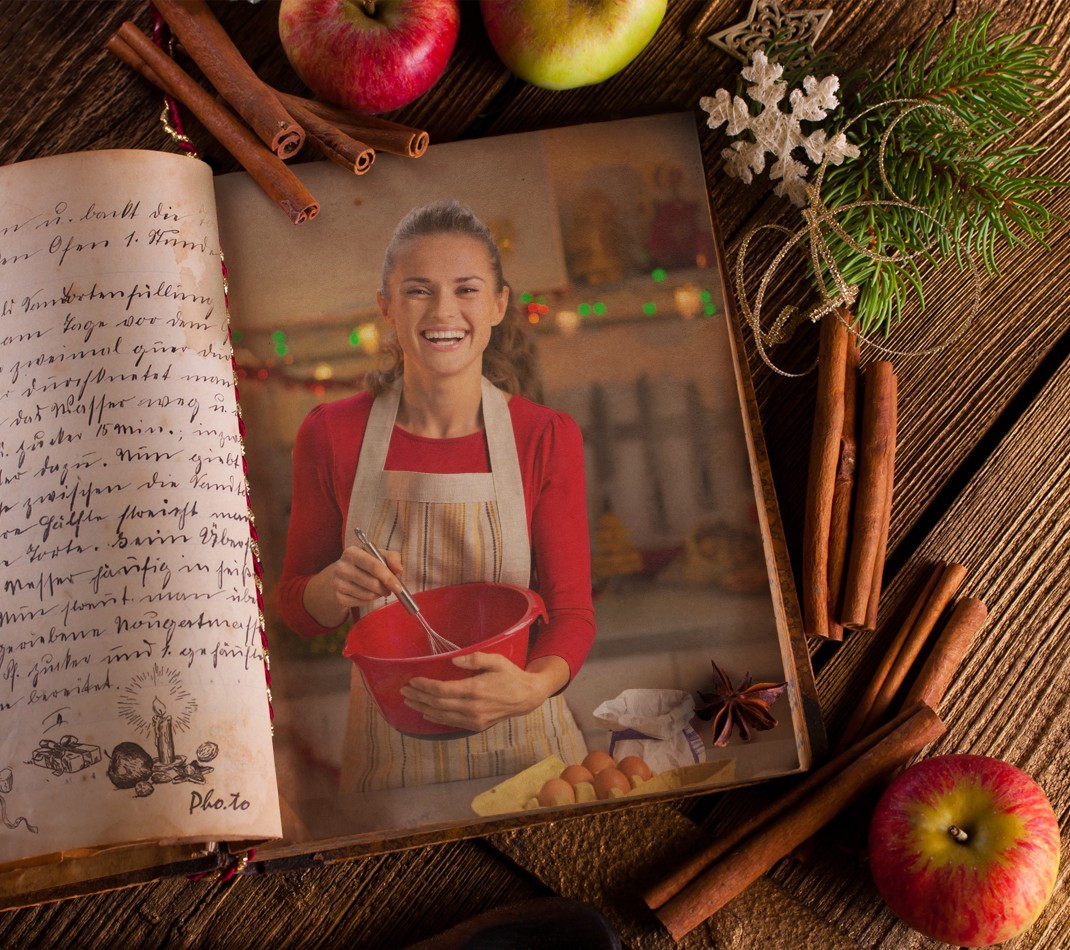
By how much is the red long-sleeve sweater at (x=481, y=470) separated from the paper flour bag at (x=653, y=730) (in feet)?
0.15

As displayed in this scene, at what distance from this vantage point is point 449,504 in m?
0.67

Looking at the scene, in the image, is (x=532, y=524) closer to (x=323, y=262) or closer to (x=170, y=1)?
(x=323, y=262)

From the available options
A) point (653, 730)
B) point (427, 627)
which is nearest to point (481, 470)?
point (427, 627)

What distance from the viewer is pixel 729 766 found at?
645mm

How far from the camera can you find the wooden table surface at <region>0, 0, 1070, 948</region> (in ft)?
2.20

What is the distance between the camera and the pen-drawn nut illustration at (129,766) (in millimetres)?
587

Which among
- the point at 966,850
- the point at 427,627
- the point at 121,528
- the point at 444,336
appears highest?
the point at 444,336

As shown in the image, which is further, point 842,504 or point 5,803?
point 842,504

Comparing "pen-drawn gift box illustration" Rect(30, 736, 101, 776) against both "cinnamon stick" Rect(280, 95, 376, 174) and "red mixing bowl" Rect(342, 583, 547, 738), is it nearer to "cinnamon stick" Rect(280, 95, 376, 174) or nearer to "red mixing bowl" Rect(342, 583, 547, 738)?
"red mixing bowl" Rect(342, 583, 547, 738)

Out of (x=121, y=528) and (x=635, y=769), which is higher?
(x=121, y=528)

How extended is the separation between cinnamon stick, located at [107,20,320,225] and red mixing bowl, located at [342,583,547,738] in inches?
12.5

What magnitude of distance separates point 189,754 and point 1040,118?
2.76 ft

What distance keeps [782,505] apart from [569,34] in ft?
1.34

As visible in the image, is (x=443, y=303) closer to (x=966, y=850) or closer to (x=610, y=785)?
(x=610, y=785)
